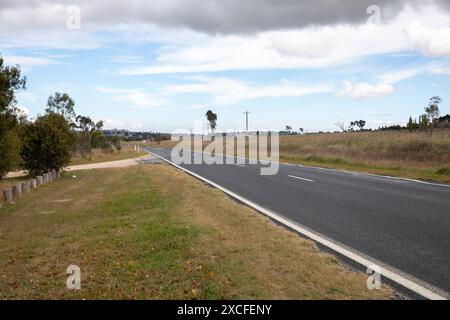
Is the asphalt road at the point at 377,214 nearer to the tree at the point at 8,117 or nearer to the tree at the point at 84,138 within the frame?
Result: the tree at the point at 8,117

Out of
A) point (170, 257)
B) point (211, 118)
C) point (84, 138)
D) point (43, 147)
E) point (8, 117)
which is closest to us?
point (170, 257)

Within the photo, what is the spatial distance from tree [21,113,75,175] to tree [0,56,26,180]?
522 cm

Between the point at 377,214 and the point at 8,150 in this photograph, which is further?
the point at 8,150

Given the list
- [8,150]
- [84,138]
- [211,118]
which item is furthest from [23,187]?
[211,118]

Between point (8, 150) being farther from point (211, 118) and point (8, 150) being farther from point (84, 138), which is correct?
point (211, 118)

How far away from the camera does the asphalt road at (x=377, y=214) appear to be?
6148 mm

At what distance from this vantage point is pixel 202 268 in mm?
5617

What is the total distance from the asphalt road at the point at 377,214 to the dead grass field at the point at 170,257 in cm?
83

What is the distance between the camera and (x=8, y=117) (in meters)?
16.2

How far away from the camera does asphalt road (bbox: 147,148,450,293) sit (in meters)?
6.15

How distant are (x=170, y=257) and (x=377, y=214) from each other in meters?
5.12
